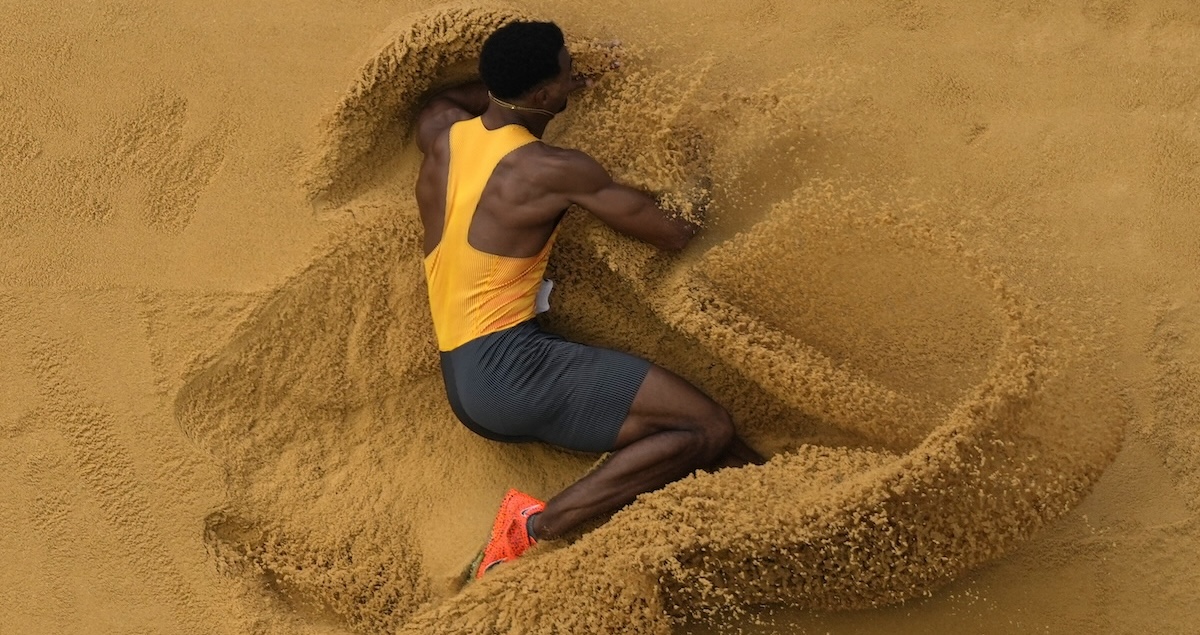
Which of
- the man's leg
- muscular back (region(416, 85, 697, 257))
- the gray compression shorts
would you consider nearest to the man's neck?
muscular back (region(416, 85, 697, 257))

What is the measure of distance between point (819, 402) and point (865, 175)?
0.68 metres

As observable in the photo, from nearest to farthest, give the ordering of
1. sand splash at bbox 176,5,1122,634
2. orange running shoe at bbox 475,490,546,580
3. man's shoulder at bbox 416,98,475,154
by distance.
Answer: sand splash at bbox 176,5,1122,634, orange running shoe at bbox 475,490,546,580, man's shoulder at bbox 416,98,475,154

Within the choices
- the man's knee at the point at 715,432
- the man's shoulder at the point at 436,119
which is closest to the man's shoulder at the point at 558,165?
the man's shoulder at the point at 436,119

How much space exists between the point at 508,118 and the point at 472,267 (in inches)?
16.7

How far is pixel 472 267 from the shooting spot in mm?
2883

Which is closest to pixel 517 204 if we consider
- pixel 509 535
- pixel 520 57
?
pixel 520 57

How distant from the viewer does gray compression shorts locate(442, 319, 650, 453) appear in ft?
9.59

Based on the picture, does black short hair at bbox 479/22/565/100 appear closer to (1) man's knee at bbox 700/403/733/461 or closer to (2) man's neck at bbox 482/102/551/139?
(2) man's neck at bbox 482/102/551/139

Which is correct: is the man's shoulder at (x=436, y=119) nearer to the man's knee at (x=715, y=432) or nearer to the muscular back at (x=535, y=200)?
the muscular back at (x=535, y=200)

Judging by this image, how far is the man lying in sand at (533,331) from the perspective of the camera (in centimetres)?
Result: 283

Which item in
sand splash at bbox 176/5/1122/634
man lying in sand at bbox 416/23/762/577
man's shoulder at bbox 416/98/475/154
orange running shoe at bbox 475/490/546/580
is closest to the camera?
sand splash at bbox 176/5/1122/634

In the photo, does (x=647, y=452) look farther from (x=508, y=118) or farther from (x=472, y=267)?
(x=508, y=118)

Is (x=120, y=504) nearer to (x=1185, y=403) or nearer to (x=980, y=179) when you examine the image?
(x=980, y=179)

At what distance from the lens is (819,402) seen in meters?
2.95
